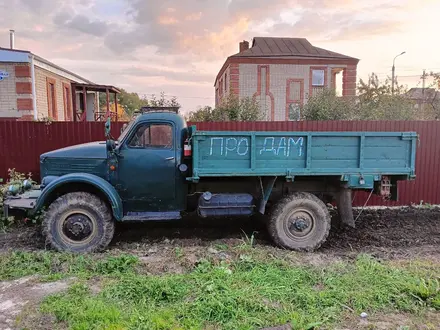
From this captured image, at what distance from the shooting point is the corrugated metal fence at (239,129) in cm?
763

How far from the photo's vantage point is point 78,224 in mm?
4984

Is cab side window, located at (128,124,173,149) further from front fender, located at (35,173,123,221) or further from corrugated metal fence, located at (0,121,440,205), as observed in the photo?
corrugated metal fence, located at (0,121,440,205)

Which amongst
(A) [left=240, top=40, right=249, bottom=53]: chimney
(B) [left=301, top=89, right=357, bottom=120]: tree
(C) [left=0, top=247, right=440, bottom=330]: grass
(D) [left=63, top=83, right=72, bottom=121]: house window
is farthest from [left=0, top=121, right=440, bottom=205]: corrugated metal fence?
(A) [left=240, top=40, right=249, bottom=53]: chimney

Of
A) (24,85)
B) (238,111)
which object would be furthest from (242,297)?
(24,85)

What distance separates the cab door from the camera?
5.27 metres

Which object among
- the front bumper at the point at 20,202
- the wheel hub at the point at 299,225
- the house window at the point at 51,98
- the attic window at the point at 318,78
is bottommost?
the wheel hub at the point at 299,225

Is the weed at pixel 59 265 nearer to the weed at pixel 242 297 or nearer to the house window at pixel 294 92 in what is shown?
the weed at pixel 242 297

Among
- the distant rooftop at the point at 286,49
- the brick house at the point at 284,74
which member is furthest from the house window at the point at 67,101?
the distant rooftop at the point at 286,49

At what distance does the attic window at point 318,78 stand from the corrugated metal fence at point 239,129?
1758 cm

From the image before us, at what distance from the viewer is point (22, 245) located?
212 inches

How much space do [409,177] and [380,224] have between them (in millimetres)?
1636

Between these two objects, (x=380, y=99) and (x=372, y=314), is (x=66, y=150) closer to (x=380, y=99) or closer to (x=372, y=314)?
(x=372, y=314)

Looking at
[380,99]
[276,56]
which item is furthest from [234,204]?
[276,56]

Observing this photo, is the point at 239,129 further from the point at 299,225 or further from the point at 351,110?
the point at 351,110
